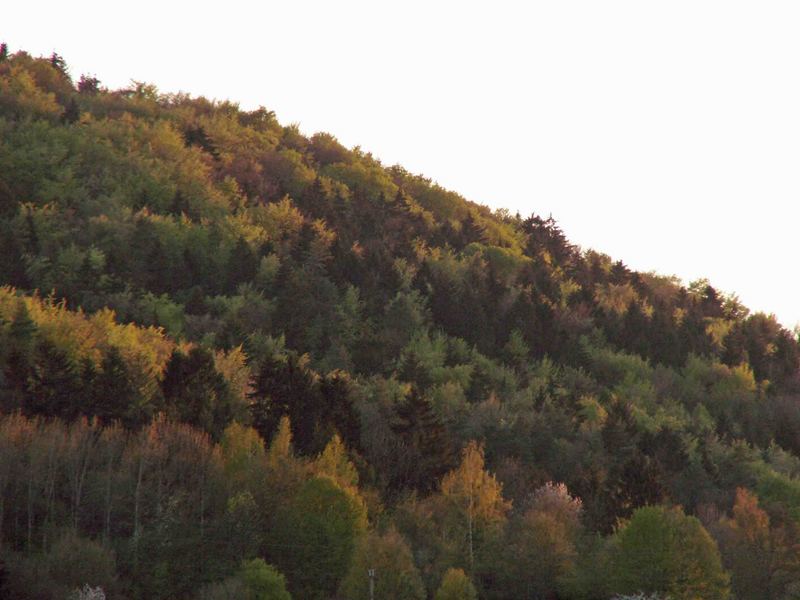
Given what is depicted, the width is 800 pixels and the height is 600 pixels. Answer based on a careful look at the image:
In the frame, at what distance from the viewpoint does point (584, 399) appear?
337 ft

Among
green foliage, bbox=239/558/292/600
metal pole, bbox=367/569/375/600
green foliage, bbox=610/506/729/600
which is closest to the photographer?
green foliage, bbox=239/558/292/600

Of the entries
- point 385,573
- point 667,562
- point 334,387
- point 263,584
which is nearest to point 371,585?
point 385,573

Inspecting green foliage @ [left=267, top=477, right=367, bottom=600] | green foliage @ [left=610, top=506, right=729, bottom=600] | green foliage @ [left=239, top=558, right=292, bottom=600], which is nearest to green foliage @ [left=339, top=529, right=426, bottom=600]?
green foliage @ [left=267, top=477, right=367, bottom=600]

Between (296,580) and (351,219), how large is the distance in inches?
3025

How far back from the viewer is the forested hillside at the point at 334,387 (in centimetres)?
6331

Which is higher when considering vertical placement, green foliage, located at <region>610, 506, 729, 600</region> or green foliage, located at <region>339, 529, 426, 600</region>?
green foliage, located at <region>610, 506, 729, 600</region>

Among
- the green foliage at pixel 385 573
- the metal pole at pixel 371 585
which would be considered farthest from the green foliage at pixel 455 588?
the metal pole at pixel 371 585

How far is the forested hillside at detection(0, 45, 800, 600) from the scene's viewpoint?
63312 millimetres

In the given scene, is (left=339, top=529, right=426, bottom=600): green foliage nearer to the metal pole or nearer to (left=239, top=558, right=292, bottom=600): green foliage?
the metal pole

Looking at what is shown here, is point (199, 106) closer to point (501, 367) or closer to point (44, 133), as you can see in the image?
point (44, 133)

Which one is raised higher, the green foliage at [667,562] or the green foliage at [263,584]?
the green foliage at [667,562]

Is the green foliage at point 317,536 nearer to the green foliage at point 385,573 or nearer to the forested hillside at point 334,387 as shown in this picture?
the forested hillside at point 334,387

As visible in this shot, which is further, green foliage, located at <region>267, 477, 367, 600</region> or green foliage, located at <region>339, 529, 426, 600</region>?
green foliage, located at <region>267, 477, 367, 600</region>

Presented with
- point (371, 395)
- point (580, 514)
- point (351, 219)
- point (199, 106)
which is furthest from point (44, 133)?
point (580, 514)
